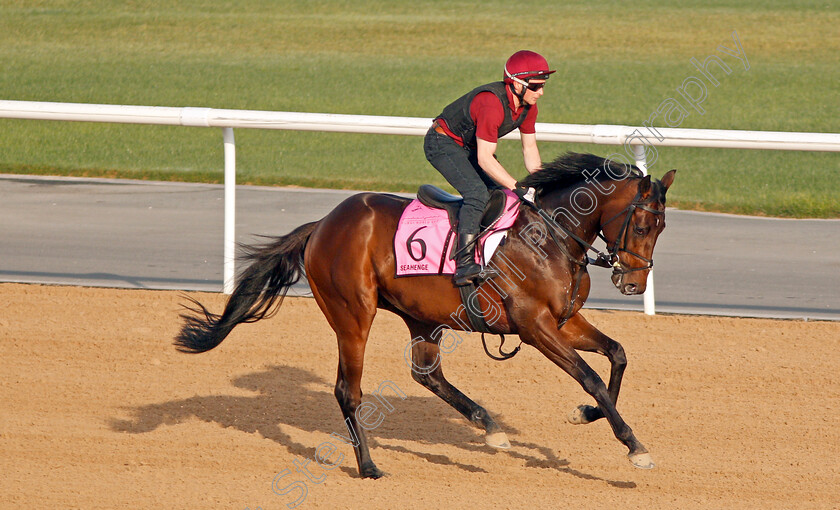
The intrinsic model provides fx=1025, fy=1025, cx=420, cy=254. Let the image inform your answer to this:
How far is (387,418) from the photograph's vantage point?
6227 mm

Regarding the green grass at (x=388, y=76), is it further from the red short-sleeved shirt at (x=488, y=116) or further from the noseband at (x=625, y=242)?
the noseband at (x=625, y=242)

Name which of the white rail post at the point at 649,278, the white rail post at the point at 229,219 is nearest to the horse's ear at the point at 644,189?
the white rail post at the point at 649,278

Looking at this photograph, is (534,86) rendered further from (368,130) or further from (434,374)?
(368,130)

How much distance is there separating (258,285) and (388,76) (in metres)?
17.7

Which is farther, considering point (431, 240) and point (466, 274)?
point (431, 240)

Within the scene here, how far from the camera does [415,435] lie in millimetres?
5957

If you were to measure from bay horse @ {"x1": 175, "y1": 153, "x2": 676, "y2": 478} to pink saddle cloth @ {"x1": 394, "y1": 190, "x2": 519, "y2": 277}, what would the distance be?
5 cm

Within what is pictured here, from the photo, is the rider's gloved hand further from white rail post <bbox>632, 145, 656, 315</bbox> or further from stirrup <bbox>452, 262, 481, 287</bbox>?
white rail post <bbox>632, 145, 656, 315</bbox>

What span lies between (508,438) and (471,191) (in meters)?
1.50

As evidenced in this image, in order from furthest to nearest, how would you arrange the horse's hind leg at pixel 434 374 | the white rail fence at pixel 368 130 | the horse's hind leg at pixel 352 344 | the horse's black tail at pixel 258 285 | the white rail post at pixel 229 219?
1. the white rail post at pixel 229 219
2. the white rail fence at pixel 368 130
3. the horse's black tail at pixel 258 285
4. the horse's hind leg at pixel 434 374
5. the horse's hind leg at pixel 352 344

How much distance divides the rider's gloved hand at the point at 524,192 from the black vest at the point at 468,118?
1.11ft

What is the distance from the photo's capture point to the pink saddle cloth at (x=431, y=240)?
5.26 metres

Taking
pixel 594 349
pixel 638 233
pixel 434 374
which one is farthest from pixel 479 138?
pixel 434 374

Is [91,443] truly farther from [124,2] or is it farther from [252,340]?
[124,2]
